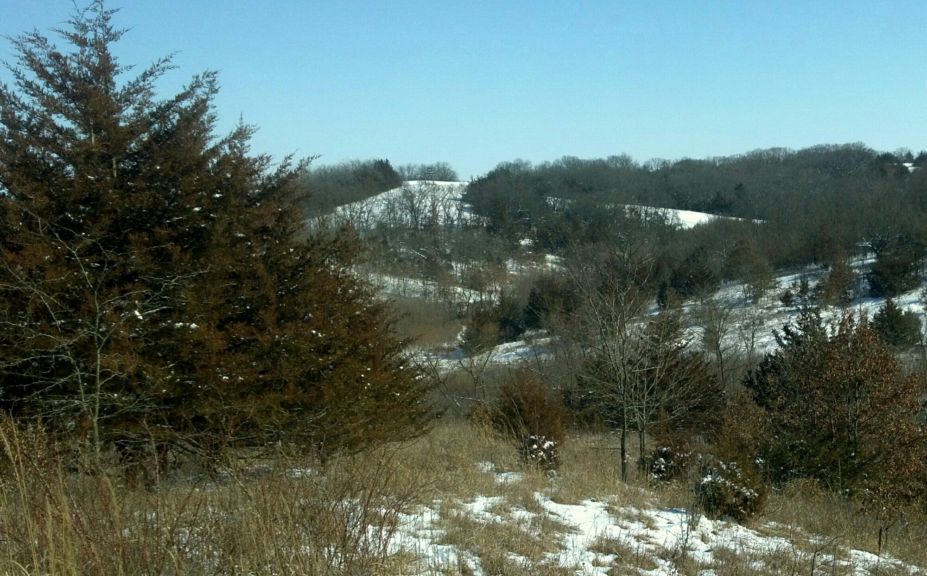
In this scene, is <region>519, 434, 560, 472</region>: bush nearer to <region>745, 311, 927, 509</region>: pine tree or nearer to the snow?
the snow

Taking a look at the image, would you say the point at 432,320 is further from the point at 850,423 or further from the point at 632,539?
the point at 632,539

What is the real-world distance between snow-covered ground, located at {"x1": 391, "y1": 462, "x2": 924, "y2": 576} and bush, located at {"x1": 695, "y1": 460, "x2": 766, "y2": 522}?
22cm


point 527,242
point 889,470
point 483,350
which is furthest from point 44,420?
point 527,242

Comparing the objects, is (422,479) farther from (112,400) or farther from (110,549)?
(110,549)

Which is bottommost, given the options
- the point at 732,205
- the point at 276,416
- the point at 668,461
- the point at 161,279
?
the point at 668,461

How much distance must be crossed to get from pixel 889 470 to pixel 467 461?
11.3 m

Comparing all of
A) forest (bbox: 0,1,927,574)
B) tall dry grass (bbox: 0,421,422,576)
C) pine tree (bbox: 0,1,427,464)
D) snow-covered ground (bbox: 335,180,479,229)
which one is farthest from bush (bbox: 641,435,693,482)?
snow-covered ground (bbox: 335,180,479,229)

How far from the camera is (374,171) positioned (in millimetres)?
79250

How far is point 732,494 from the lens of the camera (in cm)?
736

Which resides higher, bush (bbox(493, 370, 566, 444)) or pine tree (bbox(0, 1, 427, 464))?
pine tree (bbox(0, 1, 427, 464))

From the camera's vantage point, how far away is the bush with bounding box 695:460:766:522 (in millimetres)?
7355

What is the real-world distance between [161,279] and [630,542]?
184 inches

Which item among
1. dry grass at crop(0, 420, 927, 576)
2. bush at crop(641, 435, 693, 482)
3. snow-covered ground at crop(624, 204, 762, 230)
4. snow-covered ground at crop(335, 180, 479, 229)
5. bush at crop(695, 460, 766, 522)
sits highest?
snow-covered ground at crop(335, 180, 479, 229)

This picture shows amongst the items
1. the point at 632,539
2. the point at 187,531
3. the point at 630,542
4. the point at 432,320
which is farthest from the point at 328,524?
the point at 432,320
